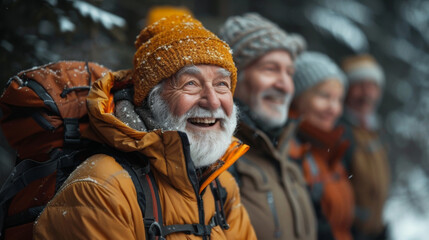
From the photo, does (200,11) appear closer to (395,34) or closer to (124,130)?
(124,130)

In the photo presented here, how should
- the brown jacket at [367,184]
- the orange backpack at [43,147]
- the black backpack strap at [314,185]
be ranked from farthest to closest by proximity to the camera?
1. the brown jacket at [367,184]
2. the black backpack strap at [314,185]
3. the orange backpack at [43,147]

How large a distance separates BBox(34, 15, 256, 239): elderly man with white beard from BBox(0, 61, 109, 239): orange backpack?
24cm

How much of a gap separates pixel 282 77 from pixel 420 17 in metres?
10.6

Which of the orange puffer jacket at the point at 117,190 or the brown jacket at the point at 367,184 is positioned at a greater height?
the orange puffer jacket at the point at 117,190

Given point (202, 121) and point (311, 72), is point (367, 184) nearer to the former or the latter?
point (311, 72)

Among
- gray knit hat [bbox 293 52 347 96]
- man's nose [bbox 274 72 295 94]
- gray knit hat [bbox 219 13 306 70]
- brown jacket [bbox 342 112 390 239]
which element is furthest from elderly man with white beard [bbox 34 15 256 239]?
brown jacket [bbox 342 112 390 239]

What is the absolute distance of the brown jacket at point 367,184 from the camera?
644cm

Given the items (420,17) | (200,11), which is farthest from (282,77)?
(420,17)

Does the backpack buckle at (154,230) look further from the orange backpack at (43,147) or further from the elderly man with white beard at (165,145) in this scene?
the orange backpack at (43,147)

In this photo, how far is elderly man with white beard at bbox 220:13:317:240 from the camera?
367 centimetres

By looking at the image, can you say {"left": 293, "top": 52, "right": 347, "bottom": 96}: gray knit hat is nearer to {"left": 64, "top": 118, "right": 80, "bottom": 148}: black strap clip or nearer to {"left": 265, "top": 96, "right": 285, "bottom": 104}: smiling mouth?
{"left": 265, "top": 96, "right": 285, "bottom": 104}: smiling mouth

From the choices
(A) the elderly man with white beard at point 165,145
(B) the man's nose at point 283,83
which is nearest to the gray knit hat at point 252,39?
(B) the man's nose at point 283,83

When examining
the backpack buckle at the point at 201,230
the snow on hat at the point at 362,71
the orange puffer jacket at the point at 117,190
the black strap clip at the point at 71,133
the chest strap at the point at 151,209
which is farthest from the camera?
the snow on hat at the point at 362,71

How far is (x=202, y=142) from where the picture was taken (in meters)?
2.62
